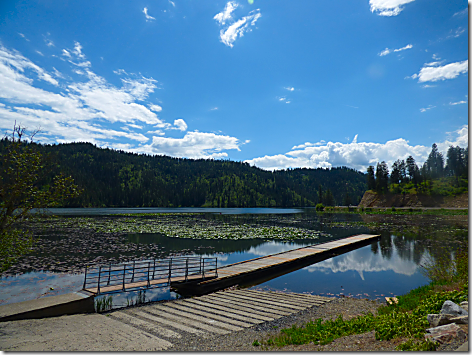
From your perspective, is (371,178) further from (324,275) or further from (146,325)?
(146,325)

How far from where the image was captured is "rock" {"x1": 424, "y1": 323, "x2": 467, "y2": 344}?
4758 mm

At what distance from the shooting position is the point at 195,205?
190625mm

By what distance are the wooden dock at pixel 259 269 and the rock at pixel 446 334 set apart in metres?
10.9

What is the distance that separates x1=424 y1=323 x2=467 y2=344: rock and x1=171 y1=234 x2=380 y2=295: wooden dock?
10.9 metres

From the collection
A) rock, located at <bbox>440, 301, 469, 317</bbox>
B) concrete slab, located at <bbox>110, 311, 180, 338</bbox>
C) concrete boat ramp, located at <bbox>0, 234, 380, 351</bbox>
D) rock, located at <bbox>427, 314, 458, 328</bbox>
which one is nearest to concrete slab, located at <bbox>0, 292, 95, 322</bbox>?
concrete boat ramp, located at <bbox>0, 234, 380, 351</bbox>

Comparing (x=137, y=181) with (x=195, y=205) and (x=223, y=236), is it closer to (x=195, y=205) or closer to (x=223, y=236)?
(x=195, y=205)

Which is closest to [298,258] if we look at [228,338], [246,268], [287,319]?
[246,268]

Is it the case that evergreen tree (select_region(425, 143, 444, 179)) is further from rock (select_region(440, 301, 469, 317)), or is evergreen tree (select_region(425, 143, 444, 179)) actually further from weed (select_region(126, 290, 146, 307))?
weed (select_region(126, 290, 146, 307))

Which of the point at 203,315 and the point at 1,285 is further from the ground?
the point at 203,315

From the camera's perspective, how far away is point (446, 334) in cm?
482

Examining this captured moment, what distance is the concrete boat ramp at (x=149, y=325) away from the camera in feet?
21.8

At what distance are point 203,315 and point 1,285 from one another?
13385mm

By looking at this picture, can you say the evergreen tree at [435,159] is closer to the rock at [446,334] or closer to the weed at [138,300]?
the rock at [446,334]

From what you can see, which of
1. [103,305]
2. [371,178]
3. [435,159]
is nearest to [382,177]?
[371,178]
